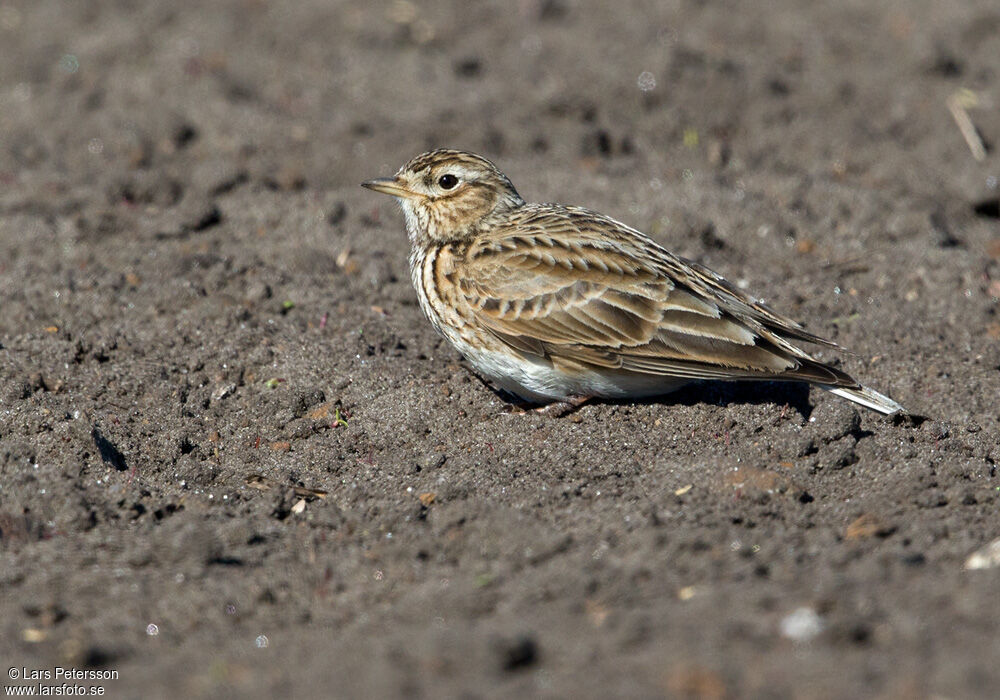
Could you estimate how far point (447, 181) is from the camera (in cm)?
691

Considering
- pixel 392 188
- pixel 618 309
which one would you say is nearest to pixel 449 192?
pixel 392 188

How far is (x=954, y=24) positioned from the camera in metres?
11.6

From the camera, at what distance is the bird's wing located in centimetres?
607

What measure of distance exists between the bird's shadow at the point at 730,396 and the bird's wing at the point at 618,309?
431 millimetres

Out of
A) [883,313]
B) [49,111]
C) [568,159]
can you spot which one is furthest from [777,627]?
[49,111]

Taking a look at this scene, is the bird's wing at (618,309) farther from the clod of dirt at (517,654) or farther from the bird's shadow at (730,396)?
the clod of dirt at (517,654)

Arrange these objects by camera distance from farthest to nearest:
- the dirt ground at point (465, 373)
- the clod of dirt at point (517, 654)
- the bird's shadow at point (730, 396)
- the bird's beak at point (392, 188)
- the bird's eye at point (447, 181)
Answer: the bird's beak at point (392, 188), the bird's eye at point (447, 181), the bird's shadow at point (730, 396), the dirt ground at point (465, 373), the clod of dirt at point (517, 654)

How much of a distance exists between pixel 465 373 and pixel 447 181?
1159 millimetres

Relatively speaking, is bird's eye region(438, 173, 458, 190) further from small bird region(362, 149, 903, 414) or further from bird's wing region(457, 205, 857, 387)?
bird's wing region(457, 205, 857, 387)

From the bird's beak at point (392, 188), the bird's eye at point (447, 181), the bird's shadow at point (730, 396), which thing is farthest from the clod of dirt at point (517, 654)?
the bird's beak at point (392, 188)

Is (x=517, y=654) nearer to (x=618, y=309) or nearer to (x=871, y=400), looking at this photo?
(x=618, y=309)

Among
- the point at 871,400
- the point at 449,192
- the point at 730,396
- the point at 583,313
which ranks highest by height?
the point at 449,192

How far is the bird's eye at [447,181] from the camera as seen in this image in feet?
22.6

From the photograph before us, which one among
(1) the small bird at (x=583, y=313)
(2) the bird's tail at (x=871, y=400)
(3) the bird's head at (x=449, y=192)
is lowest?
(2) the bird's tail at (x=871, y=400)
